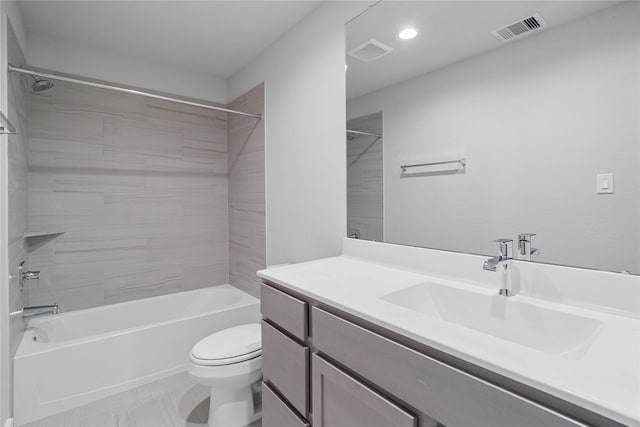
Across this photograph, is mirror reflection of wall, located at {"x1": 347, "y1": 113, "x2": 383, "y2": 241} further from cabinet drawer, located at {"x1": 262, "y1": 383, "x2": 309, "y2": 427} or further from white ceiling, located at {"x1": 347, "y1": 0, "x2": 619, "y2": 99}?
cabinet drawer, located at {"x1": 262, "y1": 383, "x2": 309, "y2": 427}

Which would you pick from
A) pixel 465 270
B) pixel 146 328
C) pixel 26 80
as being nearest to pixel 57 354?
pixel 146 328

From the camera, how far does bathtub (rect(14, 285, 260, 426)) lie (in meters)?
1.76

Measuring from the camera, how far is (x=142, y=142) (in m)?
2.68

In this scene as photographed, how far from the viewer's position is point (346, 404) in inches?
36.8

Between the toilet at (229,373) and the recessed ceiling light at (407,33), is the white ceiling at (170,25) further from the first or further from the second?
the toilet at (229,373)

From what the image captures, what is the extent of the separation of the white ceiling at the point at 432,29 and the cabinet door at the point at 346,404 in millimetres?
1285

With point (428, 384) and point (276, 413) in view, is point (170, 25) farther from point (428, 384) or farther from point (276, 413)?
point (428, 384)

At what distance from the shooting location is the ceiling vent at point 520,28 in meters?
1.06

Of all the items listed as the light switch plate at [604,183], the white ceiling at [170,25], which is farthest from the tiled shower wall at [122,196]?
the light switch plate at [604,183]

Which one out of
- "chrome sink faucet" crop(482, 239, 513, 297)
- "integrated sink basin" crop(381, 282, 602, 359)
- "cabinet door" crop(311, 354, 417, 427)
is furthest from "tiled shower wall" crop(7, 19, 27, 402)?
"chrome sink faucet" crop(482, 239, 513, 297)

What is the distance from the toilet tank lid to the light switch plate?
1.63 meters

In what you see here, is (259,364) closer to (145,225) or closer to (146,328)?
(146,328)

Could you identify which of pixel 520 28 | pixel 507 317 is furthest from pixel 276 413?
pixel 520 28

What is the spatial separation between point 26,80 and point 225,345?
2341 mm
